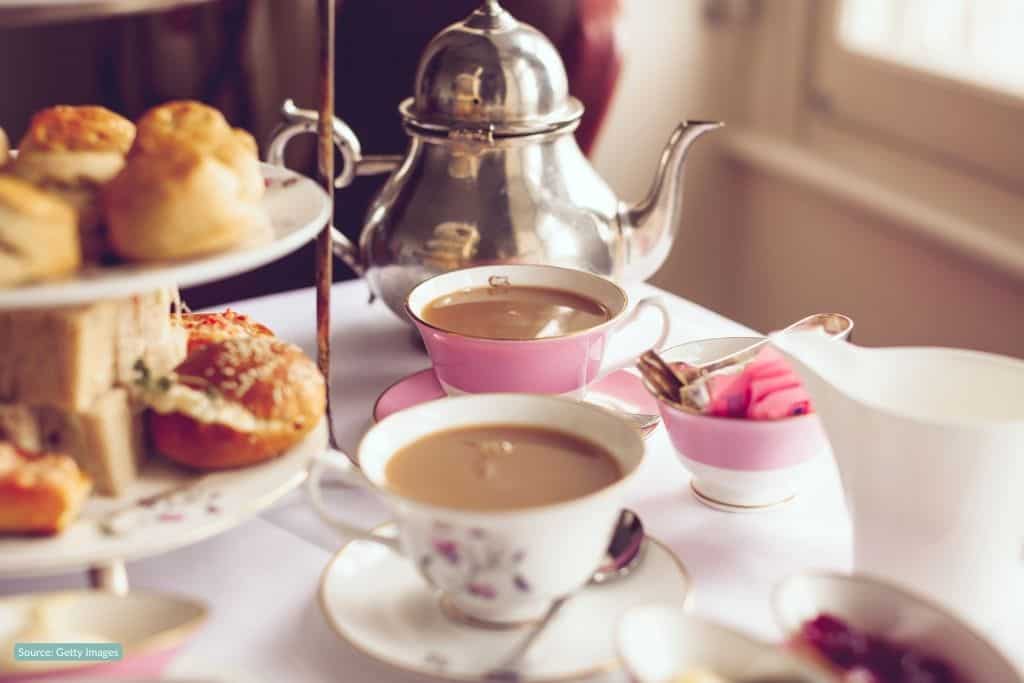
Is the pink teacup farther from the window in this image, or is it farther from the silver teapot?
the window

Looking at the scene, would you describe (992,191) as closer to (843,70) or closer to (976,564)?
(843,70)

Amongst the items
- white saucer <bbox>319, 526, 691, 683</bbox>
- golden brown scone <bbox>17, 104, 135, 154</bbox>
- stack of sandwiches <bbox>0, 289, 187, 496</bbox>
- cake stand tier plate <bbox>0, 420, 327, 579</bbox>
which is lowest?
white saucer <bbox>319, 526, 691, 683</bbox>

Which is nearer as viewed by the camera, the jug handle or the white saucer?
the white saucer

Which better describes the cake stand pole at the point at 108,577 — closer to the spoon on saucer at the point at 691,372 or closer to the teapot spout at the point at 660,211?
the spoon on saucer at the point at 691,372

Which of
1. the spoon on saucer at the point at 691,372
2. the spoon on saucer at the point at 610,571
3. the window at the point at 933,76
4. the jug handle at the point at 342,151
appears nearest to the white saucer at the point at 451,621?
the spoon on saucer at the point at 610,571

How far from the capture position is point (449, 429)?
65 centimetres

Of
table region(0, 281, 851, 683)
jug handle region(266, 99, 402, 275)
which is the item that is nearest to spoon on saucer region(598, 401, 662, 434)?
table region(0, 281, 851, 683)

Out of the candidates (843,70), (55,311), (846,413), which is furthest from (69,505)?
(843,70)

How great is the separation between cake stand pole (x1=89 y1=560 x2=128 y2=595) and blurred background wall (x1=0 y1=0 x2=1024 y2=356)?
115cm

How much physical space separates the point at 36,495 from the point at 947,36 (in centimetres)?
158

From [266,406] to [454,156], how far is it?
13.3 inches

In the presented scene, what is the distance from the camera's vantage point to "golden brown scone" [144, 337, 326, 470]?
64 cm

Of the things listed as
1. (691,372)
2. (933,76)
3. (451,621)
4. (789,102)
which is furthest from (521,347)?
(789,102)

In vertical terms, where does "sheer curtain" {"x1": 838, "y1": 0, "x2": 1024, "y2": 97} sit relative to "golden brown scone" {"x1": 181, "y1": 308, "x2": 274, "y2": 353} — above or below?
above
